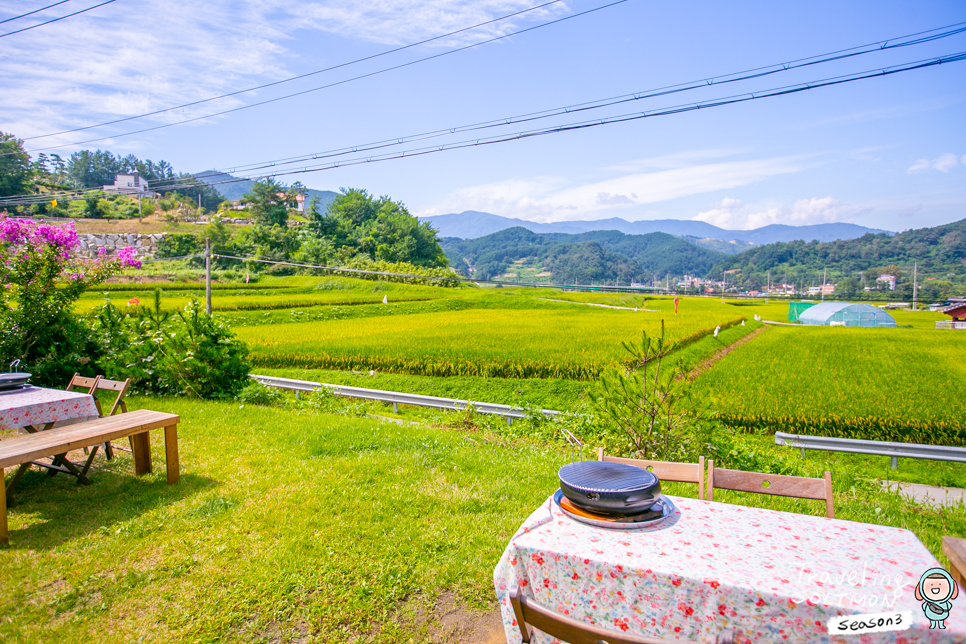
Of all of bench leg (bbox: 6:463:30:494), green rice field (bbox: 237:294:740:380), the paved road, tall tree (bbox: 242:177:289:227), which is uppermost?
tall tree (bbox: 242:177:289:227)

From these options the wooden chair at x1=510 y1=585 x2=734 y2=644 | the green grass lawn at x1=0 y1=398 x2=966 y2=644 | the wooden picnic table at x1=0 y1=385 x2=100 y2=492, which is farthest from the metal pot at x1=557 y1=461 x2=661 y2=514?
the wooden picnic table at x1=0 y1=385 x2=100 y2=492

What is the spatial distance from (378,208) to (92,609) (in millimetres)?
73611

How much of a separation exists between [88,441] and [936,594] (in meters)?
5.31

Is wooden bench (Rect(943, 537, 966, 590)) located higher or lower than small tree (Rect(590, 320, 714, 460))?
higher

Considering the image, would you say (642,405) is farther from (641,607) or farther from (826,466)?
(641,607)

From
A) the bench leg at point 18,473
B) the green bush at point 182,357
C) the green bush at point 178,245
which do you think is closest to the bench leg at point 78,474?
the bench leg at point 18,473

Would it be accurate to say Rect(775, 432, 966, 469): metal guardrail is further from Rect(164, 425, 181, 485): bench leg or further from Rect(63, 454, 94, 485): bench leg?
Rect(63, 454, 94, 485): bench leg

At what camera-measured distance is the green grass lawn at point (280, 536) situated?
2904 millimetres

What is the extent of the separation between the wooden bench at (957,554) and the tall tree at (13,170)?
6308 cm

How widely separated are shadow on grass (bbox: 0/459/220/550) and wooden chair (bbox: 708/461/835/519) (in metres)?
4.02

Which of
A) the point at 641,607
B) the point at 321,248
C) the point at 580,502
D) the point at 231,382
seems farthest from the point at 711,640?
the point at 321,248

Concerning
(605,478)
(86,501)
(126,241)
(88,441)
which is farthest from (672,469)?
(126,241)

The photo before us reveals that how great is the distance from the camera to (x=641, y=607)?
1746 millimetres

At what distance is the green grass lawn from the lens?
114 inches
